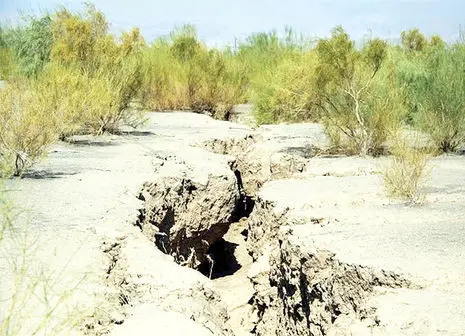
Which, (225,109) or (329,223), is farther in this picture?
(225,109)

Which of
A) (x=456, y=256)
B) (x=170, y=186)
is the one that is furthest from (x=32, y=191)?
(x=456, y=256)

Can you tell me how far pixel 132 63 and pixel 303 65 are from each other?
341cm

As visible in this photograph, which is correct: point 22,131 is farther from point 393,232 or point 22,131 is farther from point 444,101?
point 444,101

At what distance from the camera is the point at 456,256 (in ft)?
17.1

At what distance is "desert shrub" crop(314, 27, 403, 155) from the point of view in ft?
36.9

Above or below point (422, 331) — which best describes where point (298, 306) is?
below

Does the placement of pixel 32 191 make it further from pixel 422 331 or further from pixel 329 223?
pixel 422 331

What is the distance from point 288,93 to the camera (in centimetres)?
1343

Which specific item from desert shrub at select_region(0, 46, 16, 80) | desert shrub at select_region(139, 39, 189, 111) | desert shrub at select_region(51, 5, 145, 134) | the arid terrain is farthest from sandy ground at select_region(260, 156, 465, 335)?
desert shrub at select_region(139, 39, 189, 111)

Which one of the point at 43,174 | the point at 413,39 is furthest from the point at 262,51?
the point at 43,174

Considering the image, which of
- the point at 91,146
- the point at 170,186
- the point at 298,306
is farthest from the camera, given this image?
the point at 91,146

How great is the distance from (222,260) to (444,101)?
16.0 feet

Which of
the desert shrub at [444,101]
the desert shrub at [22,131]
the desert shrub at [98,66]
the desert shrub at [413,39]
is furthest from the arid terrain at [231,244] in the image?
the desert shrub at [413,39]

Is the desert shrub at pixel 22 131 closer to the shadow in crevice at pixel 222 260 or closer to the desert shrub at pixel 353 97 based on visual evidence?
the shadow in crevice at pixel 222 260
